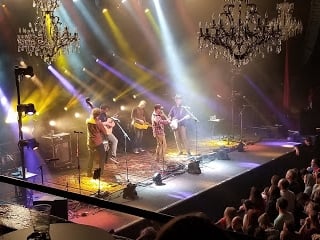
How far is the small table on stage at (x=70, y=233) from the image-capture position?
177 centimetres

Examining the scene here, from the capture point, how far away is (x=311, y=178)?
660 cm

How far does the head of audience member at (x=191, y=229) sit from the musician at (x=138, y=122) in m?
9.90

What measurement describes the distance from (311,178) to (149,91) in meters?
Answer: 8.14

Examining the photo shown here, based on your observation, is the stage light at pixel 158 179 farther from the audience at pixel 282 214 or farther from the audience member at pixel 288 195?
the audience member at pixel 288 195

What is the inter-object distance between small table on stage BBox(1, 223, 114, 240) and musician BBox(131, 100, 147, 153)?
906 cm

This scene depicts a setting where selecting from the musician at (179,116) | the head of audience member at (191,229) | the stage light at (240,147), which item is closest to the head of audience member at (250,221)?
the head of audience member at (191,229)

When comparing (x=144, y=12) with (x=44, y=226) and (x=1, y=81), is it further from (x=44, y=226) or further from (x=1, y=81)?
(x=44, y=226)

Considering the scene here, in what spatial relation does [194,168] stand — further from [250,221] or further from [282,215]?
[250,221]

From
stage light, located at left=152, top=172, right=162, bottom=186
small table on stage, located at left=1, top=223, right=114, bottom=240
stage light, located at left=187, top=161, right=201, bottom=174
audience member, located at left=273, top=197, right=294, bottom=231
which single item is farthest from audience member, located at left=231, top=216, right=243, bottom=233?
stage light, located at left=187, top=161, right=201, bottom=174

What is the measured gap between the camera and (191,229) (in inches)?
40.4

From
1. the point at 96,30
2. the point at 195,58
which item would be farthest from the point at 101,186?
the point at 195,58

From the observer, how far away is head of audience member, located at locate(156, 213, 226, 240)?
1023 mm

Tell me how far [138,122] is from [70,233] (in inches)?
362

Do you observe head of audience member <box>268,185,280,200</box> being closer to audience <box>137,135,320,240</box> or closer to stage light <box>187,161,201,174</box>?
audience <box>137,135,320,240</box>
